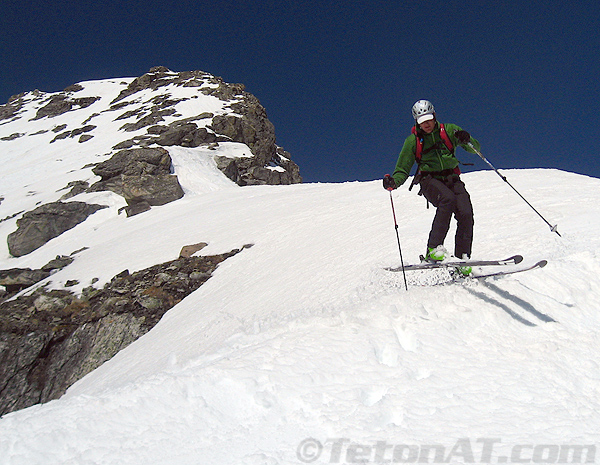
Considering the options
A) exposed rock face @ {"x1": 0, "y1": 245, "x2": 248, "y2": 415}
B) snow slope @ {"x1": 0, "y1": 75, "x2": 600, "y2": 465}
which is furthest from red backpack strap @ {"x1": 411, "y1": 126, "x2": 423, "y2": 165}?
exposed rock face @ {"x1": 0, "y1": 245, "x2": 248, "y2": 415}

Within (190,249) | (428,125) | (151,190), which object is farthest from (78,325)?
(151,190)

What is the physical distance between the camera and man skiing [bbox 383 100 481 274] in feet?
15.9

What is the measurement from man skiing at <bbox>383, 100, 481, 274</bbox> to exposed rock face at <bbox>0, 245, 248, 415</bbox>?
6920mm

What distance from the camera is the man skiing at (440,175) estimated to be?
4852mm

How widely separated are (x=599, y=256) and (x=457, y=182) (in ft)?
6.38

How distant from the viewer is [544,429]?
2471 mm

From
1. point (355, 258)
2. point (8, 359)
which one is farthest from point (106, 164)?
point (355, 258)

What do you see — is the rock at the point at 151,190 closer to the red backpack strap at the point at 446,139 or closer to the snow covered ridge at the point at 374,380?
the snow covered ridge at the point at 374,380

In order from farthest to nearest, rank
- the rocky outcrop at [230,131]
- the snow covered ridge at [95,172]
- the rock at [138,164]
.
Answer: the rocky outcrop at [230,131] → the rock at [138,164] → the snow covered ridge at [95,172]

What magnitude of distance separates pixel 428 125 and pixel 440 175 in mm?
671

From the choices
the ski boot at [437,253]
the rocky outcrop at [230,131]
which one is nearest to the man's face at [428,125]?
the ski boot at [437,253]

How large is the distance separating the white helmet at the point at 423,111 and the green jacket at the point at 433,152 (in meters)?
0.20

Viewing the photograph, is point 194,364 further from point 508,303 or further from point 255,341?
point 508,303

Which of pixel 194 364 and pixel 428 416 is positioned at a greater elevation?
pixel 428 416
